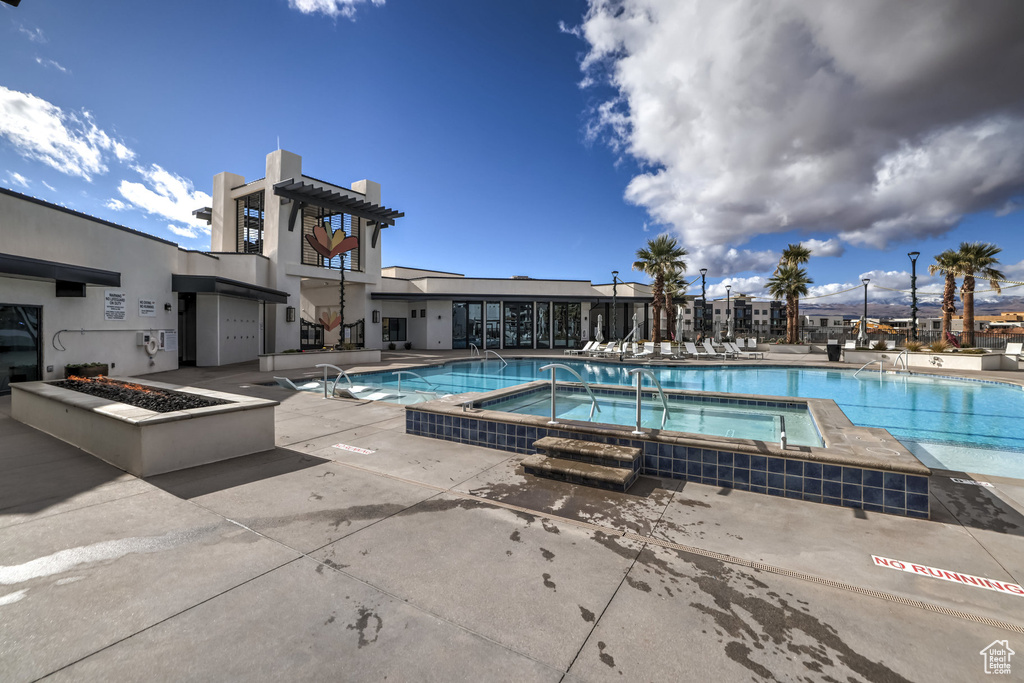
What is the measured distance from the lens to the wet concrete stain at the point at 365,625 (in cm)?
213

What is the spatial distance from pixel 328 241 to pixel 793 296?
30.7m

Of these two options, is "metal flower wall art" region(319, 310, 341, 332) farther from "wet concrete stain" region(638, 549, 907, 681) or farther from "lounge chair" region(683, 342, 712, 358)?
"wet concrete stain" region(638, 549, 907, 681)

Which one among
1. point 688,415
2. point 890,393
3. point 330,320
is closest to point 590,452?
point 688,415

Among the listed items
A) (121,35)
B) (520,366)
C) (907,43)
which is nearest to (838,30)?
(907,43)

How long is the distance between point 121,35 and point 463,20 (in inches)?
347

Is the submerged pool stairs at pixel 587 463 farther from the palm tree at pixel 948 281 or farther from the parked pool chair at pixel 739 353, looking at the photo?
the palm tree at pixel 948 281

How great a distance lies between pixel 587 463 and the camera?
4.66 m

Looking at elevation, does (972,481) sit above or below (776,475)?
below

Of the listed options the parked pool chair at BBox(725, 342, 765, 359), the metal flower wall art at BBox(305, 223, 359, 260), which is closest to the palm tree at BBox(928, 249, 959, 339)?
the parked pool chair at BBox(725, 342, 765, 359)

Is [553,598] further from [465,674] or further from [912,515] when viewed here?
[912,515]

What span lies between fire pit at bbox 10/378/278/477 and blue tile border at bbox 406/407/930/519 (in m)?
3.65

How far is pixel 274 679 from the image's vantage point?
6.16 ft

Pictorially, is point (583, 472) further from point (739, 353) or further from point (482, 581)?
point (739, 353)

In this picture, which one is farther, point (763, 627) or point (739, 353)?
point (739, 353)
